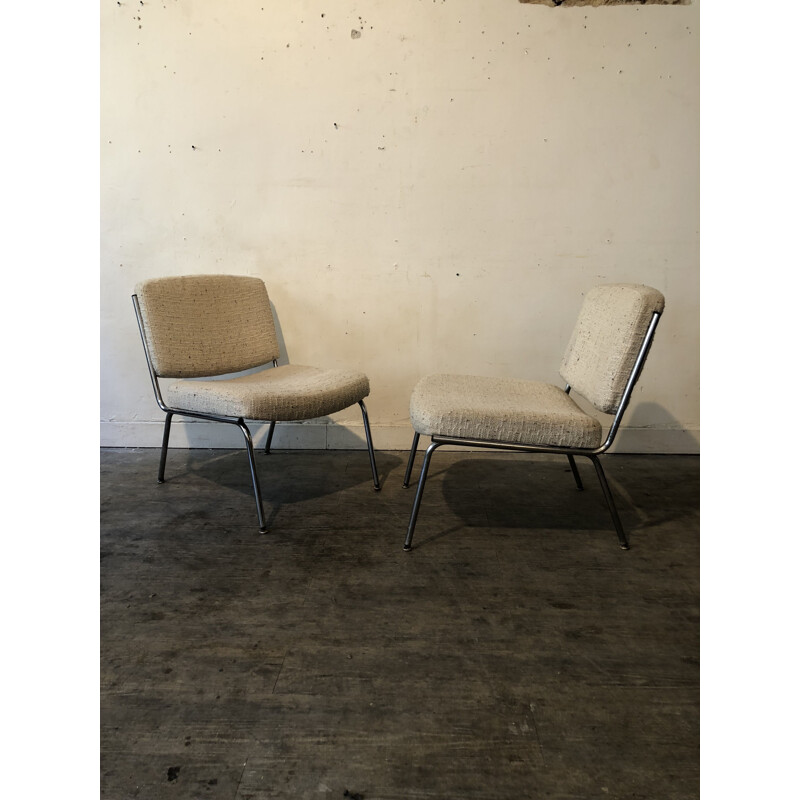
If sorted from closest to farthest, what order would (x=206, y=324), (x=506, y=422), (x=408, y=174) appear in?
(x=506, y=422)
(x=206, y=324)
(x=408, y=174)

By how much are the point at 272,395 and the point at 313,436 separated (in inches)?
38.1

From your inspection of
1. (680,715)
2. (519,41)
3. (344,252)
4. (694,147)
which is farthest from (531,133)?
(680,715)

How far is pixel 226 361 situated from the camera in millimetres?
2463

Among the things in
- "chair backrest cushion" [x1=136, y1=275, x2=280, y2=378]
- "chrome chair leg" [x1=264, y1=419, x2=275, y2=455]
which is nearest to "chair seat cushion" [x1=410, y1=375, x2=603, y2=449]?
"chair backrest cushion" [x1=136, y1=275, x2=280, y2=378]

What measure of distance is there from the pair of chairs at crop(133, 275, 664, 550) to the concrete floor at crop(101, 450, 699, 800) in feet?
0.63

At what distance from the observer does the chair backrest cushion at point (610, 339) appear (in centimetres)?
171

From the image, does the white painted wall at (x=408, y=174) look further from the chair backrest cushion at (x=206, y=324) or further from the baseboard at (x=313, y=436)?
the chair backrest cushion at (x=206, y=324)

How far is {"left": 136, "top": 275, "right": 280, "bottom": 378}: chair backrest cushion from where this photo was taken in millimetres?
2230

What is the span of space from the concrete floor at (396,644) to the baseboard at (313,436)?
536 millimetres

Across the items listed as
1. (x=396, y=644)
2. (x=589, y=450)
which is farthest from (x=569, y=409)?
(x=396, y=644)

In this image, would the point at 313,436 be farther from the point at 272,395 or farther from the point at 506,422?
the point at 506,422

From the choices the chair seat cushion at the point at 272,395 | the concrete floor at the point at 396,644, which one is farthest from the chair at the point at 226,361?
Answer: the concrete floor at the point at 396,644

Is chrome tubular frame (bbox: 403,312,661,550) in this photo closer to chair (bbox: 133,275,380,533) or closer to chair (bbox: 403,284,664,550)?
chair (bbox: 403,284,664,550)

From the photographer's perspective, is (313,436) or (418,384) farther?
(313,436)
